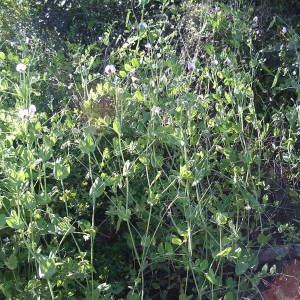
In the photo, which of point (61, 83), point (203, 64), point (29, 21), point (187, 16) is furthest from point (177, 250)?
point (29, 21)

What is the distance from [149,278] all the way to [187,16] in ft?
6.75

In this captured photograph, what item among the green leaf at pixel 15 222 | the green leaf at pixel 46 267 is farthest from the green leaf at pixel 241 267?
the green leaf at pixel 15 222

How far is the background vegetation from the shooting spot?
1.95 m

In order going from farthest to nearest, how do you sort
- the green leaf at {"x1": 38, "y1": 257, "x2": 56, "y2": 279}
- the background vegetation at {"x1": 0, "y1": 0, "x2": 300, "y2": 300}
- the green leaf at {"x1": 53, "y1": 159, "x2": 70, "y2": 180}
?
1. the background vegetation at {"x1": 0, "y1": 0, "x2": 300, "y2": 300}
2. the green leaf at {"x1": 53, "y1": 159, "x2": 70, "y2": 180}
3. the green leaf at {"x1": 38, "y1": 257, "x2": 56, "y2": 279}

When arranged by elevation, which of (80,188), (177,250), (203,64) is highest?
(203,64)

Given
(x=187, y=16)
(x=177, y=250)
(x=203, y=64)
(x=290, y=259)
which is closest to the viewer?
(x=177, y=250)

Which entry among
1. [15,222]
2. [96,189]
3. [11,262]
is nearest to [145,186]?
[96,189]

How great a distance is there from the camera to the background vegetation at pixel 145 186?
6.38 feet

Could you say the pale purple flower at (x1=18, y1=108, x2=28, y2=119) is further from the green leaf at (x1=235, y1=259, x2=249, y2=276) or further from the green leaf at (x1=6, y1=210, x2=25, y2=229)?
the green leaf at (x1=235, y1=259, x2=249, y2=276)

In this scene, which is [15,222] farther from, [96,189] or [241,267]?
[241,267]

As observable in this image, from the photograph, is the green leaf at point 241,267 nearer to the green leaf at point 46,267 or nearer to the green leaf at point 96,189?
the green leaf at point 96,189

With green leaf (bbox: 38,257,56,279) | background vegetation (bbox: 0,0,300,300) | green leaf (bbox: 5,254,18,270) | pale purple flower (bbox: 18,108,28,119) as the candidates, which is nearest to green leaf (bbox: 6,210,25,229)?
background vegetation (bbox: 0,0,300,300)

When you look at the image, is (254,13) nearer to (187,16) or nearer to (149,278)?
(187,16)

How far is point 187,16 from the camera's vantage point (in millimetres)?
3846
